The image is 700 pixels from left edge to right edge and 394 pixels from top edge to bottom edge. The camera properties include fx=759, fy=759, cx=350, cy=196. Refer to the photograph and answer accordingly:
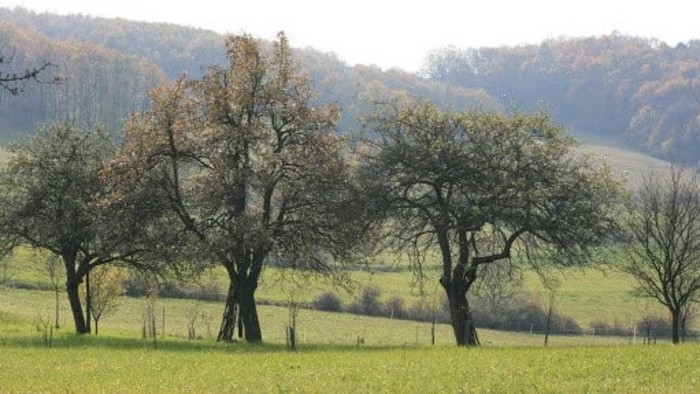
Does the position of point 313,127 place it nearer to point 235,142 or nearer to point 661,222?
point 235,142

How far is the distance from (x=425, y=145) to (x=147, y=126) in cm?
1581

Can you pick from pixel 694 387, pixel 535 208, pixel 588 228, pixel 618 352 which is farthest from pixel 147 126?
pixel 694 387

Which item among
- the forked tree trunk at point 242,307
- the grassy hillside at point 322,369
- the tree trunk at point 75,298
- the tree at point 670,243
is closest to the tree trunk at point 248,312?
the forked tree trunk at point 242,307

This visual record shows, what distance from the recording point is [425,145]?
140 feet

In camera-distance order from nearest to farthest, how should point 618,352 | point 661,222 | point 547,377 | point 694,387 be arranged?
1. point 694,387
2. point 547,377
3. point 618,352
4. point 661,222

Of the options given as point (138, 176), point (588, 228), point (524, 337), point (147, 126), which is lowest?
point (524, 337)

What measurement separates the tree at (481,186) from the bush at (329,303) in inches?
1922

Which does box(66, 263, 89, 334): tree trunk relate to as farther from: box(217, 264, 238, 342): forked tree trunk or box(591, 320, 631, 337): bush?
box(591, 320, 631, 337): bush

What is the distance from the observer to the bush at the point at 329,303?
9275cm

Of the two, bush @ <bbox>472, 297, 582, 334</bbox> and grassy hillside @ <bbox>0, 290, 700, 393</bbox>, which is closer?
grassy hillside @ <bbox>0, 290, 700, 393</bbox>

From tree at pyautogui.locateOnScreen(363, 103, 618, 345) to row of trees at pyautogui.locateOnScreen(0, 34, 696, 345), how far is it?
0.27 ft

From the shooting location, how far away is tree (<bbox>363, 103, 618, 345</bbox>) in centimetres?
4103

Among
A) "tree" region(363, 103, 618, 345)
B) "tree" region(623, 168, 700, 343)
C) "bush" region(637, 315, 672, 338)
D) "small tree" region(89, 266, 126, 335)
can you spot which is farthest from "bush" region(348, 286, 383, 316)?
"tree" region(363, 103, 618, 345)

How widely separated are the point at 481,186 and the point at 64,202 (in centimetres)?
2444
